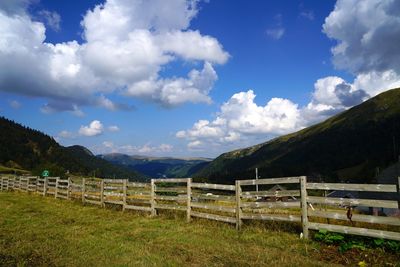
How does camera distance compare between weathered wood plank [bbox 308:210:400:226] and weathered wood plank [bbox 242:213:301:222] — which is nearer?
weathered wood plank [bbox 308:210:400:226]

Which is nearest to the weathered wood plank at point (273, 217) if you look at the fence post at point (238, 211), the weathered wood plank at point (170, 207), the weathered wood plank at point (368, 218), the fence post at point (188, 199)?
the fence post at point (238, 211)

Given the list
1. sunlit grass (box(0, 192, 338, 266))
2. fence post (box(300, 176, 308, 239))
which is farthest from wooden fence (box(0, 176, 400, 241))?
sunlit grass (box(0, 192, 338, 266))

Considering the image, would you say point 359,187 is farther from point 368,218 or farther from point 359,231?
point 359,231

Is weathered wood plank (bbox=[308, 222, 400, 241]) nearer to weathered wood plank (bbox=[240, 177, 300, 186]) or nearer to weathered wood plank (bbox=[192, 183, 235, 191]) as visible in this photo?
weathered wood plank (bbox=[240, 177, 300, 186])

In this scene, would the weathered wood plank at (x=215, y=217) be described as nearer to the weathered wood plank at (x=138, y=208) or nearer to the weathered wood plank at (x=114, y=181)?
the weathered wood plank at (x=138, y=208)

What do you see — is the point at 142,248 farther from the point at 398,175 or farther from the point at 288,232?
the point at 398,175

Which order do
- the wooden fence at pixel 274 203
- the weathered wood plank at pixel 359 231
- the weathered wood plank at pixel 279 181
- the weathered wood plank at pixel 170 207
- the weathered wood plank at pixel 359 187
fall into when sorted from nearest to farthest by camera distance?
the weathered wood plank at pixel 359 231, the weathered wood plank at pixel 359 187, the wooden fence at pixel 274 203, the weathered wood plank at pixel 279 181, the weathered wood plank at pixel 170 207

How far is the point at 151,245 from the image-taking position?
34.3 ft

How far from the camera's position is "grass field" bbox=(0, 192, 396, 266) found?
862 cm

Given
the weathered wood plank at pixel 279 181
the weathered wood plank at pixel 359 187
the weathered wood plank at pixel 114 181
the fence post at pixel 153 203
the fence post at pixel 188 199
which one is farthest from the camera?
the weathered wood plank at pixel 114 181

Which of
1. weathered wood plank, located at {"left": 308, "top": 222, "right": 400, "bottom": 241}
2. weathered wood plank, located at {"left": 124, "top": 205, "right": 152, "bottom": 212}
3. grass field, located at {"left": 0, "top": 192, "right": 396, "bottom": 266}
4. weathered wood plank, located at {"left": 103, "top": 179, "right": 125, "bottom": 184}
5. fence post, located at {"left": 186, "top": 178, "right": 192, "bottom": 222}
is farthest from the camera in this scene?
weathered wood plank, located at {"left": 103, "top": 179, "right": 125, "bottom": 184}

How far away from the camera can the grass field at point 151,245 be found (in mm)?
8617

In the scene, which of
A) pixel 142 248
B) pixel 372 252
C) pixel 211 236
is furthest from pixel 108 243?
pixel 372 252

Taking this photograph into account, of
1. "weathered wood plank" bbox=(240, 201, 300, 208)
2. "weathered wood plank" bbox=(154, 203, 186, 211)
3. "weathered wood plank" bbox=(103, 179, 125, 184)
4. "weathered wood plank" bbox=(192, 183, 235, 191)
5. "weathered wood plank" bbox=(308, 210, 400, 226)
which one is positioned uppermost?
"weathered wood plank" bbox=(103, 179, 125, 184)
